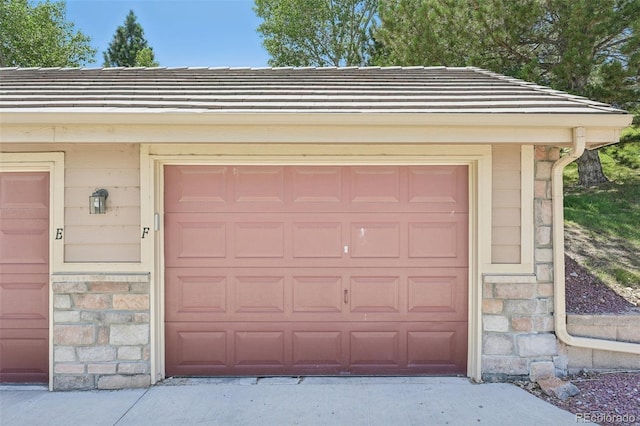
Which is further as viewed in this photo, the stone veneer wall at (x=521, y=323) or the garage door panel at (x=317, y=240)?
the garage door panel at (x=317, y=240)

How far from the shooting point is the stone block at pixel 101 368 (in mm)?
4109

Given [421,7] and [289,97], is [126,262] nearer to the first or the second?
[289,97]

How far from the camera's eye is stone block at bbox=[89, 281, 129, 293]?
4113 millimetres

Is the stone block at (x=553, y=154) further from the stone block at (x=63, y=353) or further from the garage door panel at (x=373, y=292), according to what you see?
the stone block at (x=63, y=353)

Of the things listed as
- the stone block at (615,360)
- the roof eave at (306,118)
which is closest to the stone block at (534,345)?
the stone block at (615,360)

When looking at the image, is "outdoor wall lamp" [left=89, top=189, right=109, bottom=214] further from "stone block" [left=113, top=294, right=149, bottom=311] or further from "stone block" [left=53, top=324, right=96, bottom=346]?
"stone block" [left=53, top=324, right=96, bottom=346]

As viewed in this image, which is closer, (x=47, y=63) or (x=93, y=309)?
(x=93, y=309)

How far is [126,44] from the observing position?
81.4 feet

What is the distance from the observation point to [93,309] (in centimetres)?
411

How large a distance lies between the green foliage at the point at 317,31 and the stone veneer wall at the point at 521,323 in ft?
53.7

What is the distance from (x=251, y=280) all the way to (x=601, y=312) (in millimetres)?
3498

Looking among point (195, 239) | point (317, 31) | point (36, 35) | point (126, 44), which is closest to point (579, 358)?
point (195, 239)

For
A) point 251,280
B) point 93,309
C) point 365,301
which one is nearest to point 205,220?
point 251,280

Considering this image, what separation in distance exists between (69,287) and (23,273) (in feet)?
1.85
